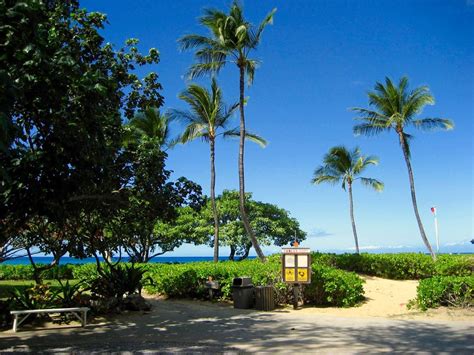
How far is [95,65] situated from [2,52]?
3765 millimetres

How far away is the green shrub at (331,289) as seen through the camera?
12.8 m

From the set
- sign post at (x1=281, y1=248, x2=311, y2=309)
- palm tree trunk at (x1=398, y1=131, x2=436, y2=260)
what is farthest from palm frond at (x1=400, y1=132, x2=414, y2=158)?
sign post at (x1=281, y1=248, x2=311, y2=309)

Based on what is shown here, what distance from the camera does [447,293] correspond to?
11.3 m

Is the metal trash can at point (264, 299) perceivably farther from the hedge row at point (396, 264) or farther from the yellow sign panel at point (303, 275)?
the hedge row at point (396, 264)

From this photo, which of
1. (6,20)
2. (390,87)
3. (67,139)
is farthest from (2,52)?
(390,87)

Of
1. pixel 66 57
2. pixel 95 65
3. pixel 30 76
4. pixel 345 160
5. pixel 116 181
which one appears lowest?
pixel 116 181

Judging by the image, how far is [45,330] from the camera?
368 inches

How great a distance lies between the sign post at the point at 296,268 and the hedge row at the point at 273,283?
2.19 ft

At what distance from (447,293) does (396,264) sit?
34.8ft

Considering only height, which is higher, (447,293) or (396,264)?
(396,264)

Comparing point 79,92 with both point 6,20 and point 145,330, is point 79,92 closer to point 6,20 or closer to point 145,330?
point 6,20

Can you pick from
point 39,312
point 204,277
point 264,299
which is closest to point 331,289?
point 264,299

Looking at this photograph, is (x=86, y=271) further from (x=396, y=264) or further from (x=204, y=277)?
(x=396, y=264)

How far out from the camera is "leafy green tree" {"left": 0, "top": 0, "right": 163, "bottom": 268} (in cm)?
630
